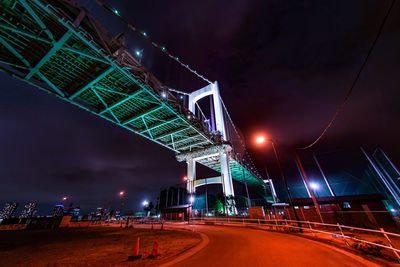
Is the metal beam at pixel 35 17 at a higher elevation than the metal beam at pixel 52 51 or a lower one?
lower

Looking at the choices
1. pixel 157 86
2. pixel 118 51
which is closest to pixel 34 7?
pixel 118 51

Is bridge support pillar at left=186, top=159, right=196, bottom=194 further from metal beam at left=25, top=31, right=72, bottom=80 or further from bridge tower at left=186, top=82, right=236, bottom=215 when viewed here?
metal beam at left=25, top=31, right=72, bottom=80

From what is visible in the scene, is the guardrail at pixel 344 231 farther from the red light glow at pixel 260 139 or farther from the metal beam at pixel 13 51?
the metal beam at pixel 13 51

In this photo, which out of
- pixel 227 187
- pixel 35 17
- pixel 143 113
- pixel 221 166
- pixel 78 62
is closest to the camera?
pixel 35 17

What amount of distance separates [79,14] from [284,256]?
61.3ft

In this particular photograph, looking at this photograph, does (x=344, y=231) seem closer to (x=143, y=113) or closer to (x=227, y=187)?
(x=227, y=187)

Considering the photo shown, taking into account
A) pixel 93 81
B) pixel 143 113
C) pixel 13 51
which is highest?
pixel 143 113

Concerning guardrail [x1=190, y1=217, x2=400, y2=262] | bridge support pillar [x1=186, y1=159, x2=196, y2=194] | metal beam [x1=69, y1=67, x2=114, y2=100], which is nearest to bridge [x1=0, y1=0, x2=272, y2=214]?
metal beam [x1=69, y1=67, x2=114, y2=100]

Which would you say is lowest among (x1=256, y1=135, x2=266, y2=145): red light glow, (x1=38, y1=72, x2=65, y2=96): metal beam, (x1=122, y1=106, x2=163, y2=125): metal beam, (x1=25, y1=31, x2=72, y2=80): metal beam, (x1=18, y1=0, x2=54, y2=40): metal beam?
(x1=256, y1=135, x2=266, y2=145): red light glow

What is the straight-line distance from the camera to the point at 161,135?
1171 inches

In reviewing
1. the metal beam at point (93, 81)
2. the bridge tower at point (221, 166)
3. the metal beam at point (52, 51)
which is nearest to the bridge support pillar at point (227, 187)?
the bridge tower at point (221, 166)

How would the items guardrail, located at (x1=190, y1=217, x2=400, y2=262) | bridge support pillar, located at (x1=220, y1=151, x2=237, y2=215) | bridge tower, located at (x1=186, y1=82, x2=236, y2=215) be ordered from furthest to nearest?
bridge tower, located at (x1=186, y1=82, x2=236, y2=215), bridge support pillar, located at (x1=220, y1=151, x2=237, y2=215), guardrail, located at (x1=190, y1=217, x2=400, y2=262)

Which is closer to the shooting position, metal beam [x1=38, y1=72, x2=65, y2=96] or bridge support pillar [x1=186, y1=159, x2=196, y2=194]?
metal beam [x1=38, y1=72, x2=65, y2=96]

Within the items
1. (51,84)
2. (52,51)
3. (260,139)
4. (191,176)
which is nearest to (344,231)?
(260,139)
